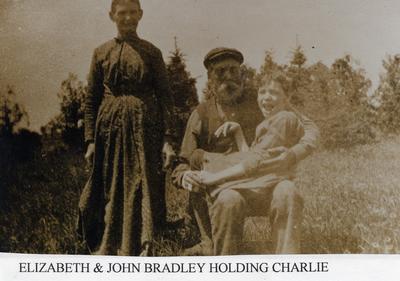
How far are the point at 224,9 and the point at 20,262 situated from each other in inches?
96.4

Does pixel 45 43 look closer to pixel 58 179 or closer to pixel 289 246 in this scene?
pixel 58 179

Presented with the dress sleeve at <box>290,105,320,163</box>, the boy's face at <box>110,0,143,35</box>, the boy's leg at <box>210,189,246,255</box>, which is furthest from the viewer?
the boy's face at <box>110,0,143,35</box>

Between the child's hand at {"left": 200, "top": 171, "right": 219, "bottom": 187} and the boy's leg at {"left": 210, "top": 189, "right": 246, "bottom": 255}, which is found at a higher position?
the child's hand at {"left": 200, "top": 171, "right": 219, "bottom": 187}

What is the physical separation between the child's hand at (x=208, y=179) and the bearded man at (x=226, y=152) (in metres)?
0.04

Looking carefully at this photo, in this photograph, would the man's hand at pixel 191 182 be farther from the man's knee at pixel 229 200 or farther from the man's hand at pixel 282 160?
the man's hand at pixel 282 160

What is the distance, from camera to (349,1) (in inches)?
229

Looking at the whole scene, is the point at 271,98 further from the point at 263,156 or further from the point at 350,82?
the point at 350,82

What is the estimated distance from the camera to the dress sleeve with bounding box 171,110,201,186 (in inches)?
225

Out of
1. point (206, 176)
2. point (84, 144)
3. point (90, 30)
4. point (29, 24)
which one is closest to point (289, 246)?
point (206, 176)

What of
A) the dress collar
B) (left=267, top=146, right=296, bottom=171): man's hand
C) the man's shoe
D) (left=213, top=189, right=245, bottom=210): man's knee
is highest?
the dress collar

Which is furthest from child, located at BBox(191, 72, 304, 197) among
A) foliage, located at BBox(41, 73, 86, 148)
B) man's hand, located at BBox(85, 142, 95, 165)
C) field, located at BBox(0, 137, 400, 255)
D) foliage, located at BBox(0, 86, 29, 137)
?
foliage, located at BBox(0, 86, 29, 137)

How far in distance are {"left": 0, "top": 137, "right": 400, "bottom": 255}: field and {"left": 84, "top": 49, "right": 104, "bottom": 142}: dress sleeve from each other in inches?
10.3

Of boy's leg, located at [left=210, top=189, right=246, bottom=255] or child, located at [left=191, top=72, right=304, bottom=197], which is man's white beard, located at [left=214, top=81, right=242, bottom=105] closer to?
child, located at [left=191, top=72, right=304, bottom=197]

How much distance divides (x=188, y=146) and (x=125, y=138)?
48 cm
